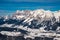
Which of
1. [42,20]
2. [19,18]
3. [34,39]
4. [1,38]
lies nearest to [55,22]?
[42,20]

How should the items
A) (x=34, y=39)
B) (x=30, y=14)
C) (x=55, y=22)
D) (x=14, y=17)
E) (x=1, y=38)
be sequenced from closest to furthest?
(x=1, y=38), (x=34, y=39), (x=55, y=22), (x=30, y=14), (x=14, y=17)

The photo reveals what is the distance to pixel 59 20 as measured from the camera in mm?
46969

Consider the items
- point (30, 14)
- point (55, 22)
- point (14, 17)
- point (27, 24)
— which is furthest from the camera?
point (14, 17)

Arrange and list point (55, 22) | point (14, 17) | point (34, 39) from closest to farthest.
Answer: point (34, 39) → point (55, 22) → point (14, 17)

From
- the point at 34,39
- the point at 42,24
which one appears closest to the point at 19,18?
the point at 42,24

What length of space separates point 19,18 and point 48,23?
1338 centimetres

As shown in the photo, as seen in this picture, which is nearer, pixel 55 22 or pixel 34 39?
pixel 34 39

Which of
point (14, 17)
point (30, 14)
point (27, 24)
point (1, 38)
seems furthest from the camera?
point (14, 17)

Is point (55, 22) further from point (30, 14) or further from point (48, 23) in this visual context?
point (30, 14)

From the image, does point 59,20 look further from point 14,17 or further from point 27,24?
point 14,17

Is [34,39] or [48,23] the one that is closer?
[34,39]

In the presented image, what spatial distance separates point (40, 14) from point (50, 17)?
2.03 metres

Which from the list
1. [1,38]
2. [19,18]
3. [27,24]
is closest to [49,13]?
[27,24]

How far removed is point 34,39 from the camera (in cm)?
2706
